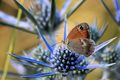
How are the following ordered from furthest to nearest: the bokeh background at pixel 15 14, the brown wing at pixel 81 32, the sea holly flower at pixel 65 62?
the bokeh background at pixel 15 14, the sea holly flower at pixel 65 62, the brown wing at pixel 81 32

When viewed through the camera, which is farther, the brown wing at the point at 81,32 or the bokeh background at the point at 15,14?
the bokeh background at the point at 15,14

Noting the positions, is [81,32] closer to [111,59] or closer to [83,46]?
[83,46]

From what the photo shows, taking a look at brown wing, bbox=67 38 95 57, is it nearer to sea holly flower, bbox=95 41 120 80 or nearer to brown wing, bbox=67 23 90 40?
brown wing, bbox=67 23 90 40

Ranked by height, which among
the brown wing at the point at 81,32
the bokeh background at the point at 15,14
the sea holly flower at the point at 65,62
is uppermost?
the bokeh background at the point at 15,14

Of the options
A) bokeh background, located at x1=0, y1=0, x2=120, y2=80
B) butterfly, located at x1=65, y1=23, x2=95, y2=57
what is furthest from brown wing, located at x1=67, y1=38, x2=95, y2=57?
bokeh background, located at x1=0, y1=0, x2=120, y2=80

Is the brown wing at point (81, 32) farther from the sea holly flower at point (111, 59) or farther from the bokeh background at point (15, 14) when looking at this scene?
the bokeh background at point (15, 14)

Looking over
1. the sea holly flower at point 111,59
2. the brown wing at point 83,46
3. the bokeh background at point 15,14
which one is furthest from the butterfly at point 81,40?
the bokeh background at point 15,14

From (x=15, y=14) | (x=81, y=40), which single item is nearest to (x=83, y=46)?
(x=81, y=40)

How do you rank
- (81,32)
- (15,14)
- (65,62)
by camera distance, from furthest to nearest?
(15,14) → (65,62) → (81,32)

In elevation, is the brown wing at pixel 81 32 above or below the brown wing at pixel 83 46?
above
